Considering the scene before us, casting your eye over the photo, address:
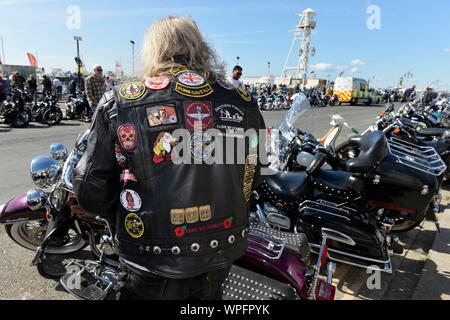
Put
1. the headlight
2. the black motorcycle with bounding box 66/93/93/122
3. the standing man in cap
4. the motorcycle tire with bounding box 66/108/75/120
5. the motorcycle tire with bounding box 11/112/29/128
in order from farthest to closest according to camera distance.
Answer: the motorcycle tire with bounding box 66/108/75/120 → the black motorcycle with bounding box 66/93/93/122 → the motorcycle tire with bounding box 11/112/29/128 → the standing man in cap → the headlight

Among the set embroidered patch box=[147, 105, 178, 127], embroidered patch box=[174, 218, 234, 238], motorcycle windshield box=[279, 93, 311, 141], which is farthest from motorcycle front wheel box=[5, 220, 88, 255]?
motorcycle windshield box=[279, 93, 311, 141]

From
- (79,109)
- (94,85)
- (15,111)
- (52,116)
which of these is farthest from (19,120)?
(94,85)

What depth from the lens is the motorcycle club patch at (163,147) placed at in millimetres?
1334

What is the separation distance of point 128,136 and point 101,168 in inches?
7.4

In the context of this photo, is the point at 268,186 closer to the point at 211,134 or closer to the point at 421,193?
the point at 421,193

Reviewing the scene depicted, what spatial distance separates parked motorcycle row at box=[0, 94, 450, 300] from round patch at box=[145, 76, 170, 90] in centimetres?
117

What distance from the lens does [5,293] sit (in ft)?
8.75

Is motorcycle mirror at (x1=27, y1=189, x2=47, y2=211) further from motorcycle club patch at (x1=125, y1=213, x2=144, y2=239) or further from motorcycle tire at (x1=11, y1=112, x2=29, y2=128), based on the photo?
motorcycle tire at (x1=11, y1=112, x2=29, y2=128)

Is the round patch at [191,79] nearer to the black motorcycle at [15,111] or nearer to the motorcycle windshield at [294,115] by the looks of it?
the motorcycle windshield at [294,115]

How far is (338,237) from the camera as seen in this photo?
2891 mm

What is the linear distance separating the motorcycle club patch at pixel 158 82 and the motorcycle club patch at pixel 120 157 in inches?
10.7

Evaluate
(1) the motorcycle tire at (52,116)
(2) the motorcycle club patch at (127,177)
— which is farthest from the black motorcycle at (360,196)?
(1) the motorcycle tire at (52,116)

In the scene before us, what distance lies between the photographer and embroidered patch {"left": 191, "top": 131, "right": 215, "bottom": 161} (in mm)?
1374

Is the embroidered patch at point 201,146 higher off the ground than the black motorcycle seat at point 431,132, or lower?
higher
